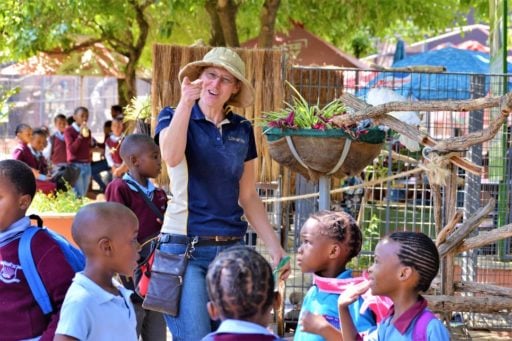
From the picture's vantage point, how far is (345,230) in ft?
13.6

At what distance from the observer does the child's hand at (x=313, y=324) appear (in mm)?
3551

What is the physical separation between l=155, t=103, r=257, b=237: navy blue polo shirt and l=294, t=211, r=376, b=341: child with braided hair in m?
0.49

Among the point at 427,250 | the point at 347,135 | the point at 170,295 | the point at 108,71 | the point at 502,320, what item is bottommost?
the point at 502,320

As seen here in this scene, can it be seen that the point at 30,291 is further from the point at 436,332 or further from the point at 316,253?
the point at 436,332

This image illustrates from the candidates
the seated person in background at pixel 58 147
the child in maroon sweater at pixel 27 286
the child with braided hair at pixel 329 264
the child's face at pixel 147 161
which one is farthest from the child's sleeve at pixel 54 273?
the seated person in background at pixel 58 147

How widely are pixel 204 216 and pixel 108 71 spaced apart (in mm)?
13717

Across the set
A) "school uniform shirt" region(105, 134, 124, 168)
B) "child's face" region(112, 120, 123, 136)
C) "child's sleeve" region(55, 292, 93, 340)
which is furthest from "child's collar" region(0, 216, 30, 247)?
"child's face" region(112, 120, 123, 136)

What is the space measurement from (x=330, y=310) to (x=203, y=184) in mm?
926

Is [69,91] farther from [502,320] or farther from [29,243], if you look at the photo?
[29,243]

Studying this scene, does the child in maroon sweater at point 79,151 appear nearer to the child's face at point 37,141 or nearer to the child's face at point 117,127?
the child's face at point 117,127

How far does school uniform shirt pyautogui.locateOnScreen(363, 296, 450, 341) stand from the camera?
3.50 m

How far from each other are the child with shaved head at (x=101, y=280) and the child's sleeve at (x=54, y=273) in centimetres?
9

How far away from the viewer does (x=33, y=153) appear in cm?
1331

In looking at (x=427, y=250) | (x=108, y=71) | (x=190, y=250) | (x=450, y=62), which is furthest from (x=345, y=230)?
(x=108, y=71)
